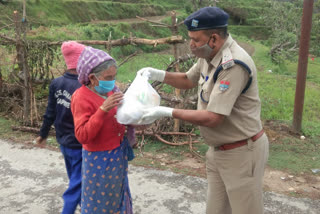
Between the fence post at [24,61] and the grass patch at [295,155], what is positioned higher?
the fence post at [24,61]

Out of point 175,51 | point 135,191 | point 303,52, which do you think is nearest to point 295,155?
point 303,52

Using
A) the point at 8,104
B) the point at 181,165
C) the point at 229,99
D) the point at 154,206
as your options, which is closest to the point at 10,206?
the point at 154,206

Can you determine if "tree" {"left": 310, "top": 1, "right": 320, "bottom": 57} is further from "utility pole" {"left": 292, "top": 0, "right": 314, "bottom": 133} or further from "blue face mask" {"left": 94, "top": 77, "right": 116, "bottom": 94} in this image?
"blue face mask" {"left": 94, "top": 77, "right": 116, "bottom": 94}

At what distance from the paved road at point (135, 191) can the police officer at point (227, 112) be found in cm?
99

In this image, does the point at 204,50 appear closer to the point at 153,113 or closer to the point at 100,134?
the point at 153,113

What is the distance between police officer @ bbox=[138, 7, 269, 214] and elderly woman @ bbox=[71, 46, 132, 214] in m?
0.30

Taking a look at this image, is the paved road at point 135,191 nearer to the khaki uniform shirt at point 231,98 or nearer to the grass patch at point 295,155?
the grass patch at point 295,155

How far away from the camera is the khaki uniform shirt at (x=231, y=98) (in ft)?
6.12

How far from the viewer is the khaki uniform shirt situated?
186cm

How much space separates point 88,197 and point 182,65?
10.1ft

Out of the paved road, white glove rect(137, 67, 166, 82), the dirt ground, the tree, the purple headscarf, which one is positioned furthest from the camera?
the tree

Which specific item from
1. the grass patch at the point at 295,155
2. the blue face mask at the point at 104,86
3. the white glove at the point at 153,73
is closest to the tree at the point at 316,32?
the grass patch at the point at 295,155

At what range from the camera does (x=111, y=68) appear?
6.64 feet

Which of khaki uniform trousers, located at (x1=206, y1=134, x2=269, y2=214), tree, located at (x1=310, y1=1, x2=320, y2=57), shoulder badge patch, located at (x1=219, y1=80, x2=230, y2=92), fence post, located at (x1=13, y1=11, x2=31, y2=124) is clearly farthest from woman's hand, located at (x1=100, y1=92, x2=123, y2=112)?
tree, located at (x1=310, y1=1, x2=320, y2=57)
